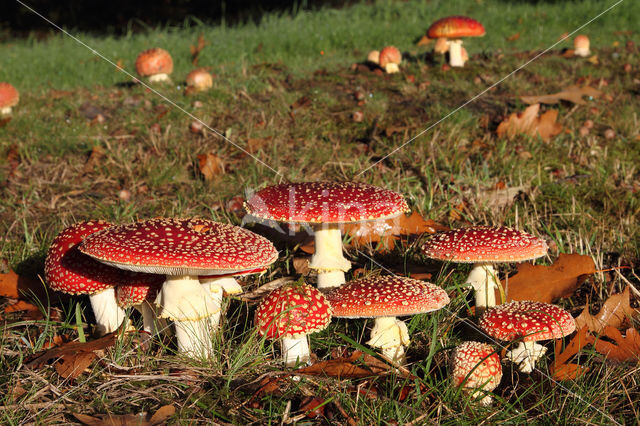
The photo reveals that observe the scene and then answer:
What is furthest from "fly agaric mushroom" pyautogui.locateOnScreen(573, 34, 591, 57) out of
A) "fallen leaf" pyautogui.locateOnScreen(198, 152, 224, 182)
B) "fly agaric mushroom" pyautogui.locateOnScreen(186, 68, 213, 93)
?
"fallen leaf" pyautogui.locateOnScreen(198, 152, 224, 182)

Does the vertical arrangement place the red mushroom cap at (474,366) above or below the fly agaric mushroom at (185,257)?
below

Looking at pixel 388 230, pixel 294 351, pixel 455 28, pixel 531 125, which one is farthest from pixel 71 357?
pixel 455 28

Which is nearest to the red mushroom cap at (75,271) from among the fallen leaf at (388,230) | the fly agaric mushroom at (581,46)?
the fallen leaf at (388,230)

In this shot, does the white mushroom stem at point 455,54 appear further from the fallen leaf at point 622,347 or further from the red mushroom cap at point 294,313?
the red mushroom cap at point 294,313

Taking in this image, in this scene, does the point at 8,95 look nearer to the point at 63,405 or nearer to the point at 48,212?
the point at 48,212

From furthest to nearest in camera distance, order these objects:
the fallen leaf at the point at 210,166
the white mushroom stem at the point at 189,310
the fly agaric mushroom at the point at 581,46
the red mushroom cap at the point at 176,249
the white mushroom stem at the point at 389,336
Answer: the fly agaric mushroom at the point at 581,46 < the fallen leaf at the point at 210,166 < the white mushroom stem at the point at 389,336 < the white mushroom stem at the point at 189,310 < the red mushroom cap at the point at 176,249

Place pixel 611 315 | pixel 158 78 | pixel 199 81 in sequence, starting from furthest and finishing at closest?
pixel 158 78
pixel 199 81
pixel 611 315

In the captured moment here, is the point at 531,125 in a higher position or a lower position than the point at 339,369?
higher

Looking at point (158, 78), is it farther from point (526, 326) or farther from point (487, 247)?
point (526, 326)
